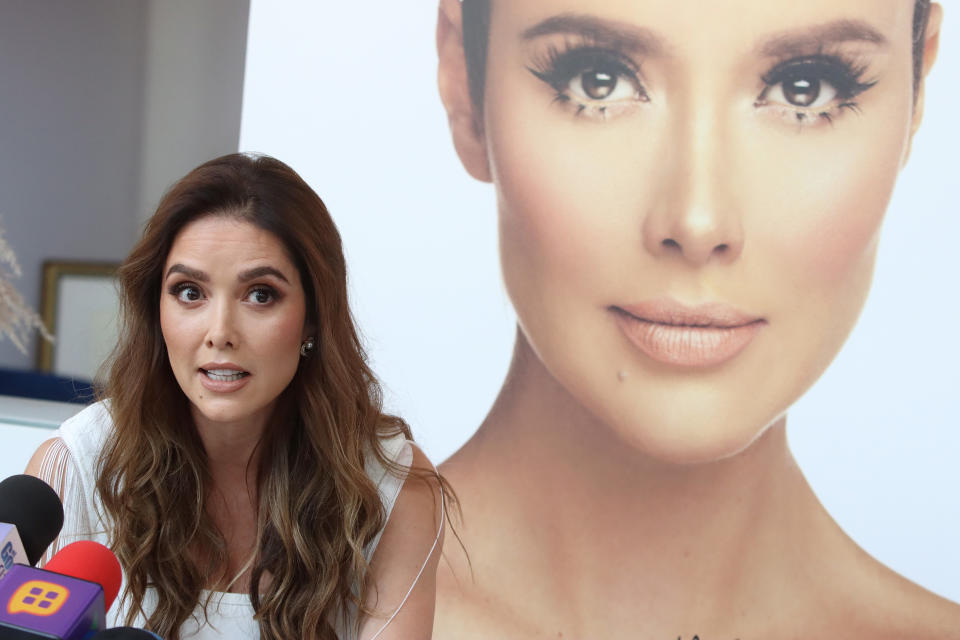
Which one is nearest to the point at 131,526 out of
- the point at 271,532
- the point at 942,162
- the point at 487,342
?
the point at 271,532

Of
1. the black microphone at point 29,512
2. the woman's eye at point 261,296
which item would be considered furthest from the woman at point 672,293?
the black microphone at point 29,512

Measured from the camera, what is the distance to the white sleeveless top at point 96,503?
4.13ft

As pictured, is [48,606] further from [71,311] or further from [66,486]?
[71,311]

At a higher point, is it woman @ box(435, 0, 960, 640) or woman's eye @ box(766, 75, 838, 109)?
woman's eye @ box(766, 75, 838, 109)

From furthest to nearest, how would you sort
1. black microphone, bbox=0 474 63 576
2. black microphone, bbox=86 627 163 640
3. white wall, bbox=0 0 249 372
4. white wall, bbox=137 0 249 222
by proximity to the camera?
white wall, bbox=0 0 249 372 < white wall, bbox=137 0 249 222 < black microphone, bbox=0 474 63 576 < black microphone, bbox=86 627 163 640

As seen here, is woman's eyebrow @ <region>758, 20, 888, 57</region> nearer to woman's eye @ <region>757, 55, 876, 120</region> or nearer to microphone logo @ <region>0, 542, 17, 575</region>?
woman's eye @ <region>757, 55, 876, 120</region>

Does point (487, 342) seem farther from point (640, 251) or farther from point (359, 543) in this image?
point (359, 543)

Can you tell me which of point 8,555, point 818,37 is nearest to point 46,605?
point 8,555

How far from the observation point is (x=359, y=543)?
1265mm

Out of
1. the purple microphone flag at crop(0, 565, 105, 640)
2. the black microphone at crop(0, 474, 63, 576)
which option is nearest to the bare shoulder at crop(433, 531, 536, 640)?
the black microphone at crop(0, 474, 63, 576)

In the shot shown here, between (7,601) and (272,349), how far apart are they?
658mm

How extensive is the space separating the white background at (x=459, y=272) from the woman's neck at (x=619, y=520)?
7 centimetres

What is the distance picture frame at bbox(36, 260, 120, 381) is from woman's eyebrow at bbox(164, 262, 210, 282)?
266 cm

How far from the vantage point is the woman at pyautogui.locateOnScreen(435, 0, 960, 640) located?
200 centimetres
